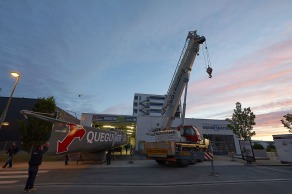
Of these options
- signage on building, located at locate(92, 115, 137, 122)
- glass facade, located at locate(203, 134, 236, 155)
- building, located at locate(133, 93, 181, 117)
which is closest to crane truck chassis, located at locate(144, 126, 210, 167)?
signage on building, located at locate(92, 115, 137, 122)

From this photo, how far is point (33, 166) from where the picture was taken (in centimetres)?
711

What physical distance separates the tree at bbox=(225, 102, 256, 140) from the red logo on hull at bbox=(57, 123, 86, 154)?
88.9 feet

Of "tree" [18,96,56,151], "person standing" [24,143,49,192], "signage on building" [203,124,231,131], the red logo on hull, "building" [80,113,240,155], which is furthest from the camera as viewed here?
"signage on building" [203,124,231,131]

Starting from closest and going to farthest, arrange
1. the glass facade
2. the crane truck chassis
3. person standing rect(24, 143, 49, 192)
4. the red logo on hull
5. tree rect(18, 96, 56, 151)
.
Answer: person standing rect(24, 143, 49, 192) < the red logo on hull < the crane truck chassis < tree rect(18, 96, 56, 151) < the glass facade

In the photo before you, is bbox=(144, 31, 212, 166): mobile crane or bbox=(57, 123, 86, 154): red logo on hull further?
bbox=(144, 31, 212, 166): mobile crane

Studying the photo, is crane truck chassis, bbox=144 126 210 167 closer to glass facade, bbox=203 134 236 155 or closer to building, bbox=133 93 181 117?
glass facade, bbox=203 134 236 155

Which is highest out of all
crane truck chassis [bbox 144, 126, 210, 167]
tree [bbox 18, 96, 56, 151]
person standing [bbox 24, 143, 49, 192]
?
tree [bbox 18, 96, 56, 151]

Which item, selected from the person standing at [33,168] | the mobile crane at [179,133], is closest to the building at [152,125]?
the mobile crane at [179,133]

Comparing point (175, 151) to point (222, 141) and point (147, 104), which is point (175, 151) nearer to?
point (222, 141)

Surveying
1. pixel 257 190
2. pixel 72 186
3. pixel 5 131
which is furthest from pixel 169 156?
pixel 5 131

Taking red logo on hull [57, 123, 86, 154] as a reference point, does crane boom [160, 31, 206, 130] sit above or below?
above

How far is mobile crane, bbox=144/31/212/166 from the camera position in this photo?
14.2 meters

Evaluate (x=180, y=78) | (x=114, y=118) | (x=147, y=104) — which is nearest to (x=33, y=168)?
(x=180, y=78)

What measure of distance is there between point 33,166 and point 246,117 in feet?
104
